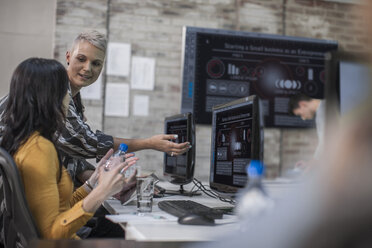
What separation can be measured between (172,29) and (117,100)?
873mm

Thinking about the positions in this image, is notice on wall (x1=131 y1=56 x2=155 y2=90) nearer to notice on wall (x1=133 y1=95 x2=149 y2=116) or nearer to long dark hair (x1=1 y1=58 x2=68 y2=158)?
notice on wall (x1=133 y1=95 x2=149 y2=116)

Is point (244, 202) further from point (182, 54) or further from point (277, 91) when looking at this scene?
point (277, 91)

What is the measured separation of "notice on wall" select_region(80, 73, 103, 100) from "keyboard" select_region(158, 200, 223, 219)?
7.74ft

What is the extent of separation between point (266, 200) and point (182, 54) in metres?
3.32

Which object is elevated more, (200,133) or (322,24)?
(322,24)

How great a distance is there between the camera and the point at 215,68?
441 cm

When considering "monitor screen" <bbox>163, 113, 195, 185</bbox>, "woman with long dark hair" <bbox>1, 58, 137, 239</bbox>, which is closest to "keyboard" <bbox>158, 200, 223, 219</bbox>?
"woman with long dark hair" <bbox>1, 58, 137, 239</bbox>

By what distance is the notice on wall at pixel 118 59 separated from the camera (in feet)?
13.5

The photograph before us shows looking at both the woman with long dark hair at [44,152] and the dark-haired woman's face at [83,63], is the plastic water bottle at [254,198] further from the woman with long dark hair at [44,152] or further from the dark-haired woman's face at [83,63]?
the dark-haired woman's face at [83,63]

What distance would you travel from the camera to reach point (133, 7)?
417 cm

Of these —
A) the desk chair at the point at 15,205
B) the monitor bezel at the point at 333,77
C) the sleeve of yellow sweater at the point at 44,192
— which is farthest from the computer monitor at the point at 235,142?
the desk chair at the point at 15,205

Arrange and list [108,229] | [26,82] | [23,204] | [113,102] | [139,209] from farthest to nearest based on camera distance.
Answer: [113,102], [108,229], [139,209], [26,82], [23,204]

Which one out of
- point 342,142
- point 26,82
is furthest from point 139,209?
point 342,142

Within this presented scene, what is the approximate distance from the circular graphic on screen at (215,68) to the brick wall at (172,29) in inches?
12.5
